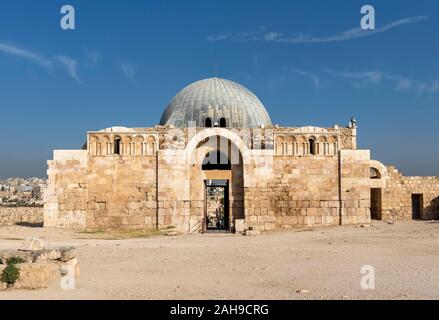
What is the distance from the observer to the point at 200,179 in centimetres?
2073

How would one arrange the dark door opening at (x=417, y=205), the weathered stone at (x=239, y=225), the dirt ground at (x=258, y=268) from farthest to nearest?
the dark door opening at (x=417, y=205), the weathered stone at (x=239, y=225), the dirt ground at (x=258, y=268)

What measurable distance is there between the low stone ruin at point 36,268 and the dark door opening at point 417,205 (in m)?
19.3

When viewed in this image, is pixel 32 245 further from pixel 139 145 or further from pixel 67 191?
pixel 139 145

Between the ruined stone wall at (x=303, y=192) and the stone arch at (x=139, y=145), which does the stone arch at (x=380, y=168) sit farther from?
the stone arch at (x=139, y=145)

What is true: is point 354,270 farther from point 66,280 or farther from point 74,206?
point 74,206

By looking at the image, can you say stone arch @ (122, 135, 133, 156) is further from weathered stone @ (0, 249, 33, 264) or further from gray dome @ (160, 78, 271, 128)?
weathered stone @ (0, 249, 33, 264)

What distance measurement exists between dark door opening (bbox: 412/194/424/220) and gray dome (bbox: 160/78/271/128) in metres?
8.94

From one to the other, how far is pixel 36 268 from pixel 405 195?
19.6 metres

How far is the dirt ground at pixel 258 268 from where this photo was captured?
762cm

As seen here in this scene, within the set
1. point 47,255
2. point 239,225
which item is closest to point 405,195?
point 239,225

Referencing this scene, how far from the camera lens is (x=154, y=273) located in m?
9.58

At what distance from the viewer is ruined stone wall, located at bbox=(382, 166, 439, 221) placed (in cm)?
2286

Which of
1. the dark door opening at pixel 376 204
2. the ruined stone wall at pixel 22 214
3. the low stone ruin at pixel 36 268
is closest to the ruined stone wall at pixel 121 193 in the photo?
the low stone ruin at pixel 36 268
